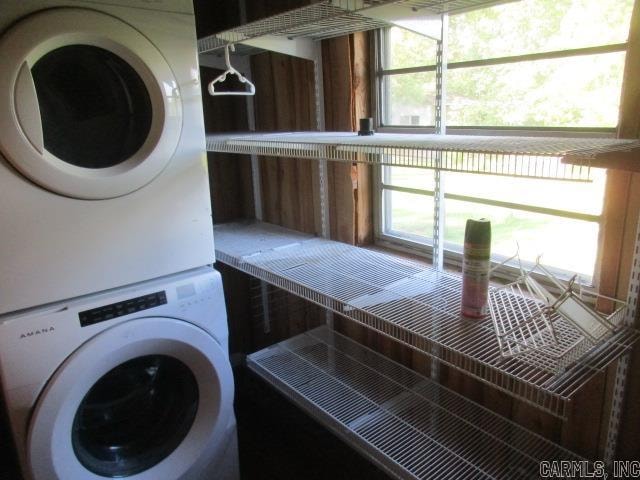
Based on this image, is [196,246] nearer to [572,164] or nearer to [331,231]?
[331,231]

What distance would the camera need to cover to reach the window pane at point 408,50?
5.48ft

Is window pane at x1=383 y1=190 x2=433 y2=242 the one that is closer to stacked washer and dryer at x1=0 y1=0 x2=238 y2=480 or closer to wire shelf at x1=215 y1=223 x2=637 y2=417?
wire shelf at x1=215 y1=223 x2=637 y2=417

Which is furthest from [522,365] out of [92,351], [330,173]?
[330,173]

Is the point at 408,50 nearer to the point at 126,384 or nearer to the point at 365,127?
the point at 365,127

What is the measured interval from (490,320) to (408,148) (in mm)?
491

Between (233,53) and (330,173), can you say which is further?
(233,53)

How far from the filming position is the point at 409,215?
6.25ft

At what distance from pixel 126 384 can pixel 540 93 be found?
1557mm

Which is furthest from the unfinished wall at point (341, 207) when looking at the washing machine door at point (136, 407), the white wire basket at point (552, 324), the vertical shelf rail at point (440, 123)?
the washing machine door at point (136, 407)

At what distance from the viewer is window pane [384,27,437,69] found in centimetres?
167

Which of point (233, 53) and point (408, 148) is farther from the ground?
point (233, 53)

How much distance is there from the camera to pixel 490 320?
122cm

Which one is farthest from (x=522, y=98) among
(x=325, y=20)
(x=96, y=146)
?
(x=96, y=146)

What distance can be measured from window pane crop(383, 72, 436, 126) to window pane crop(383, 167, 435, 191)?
182 millimetres
